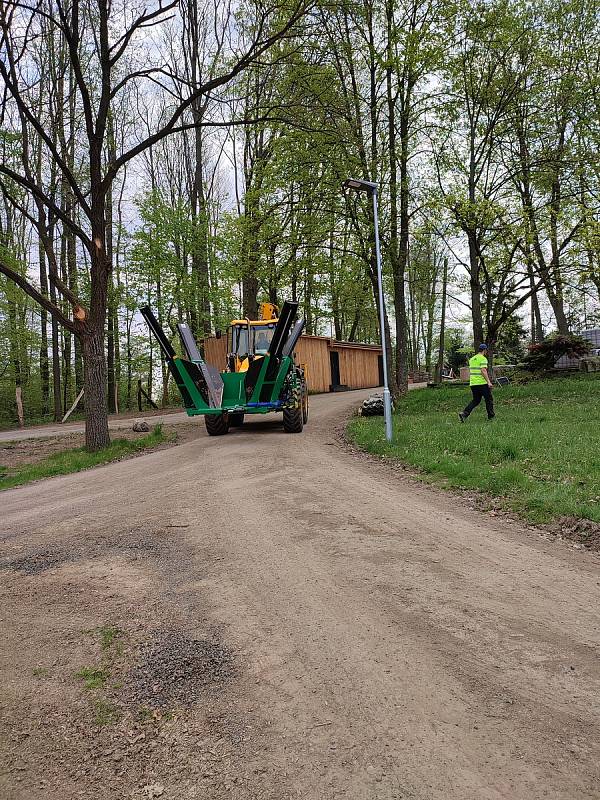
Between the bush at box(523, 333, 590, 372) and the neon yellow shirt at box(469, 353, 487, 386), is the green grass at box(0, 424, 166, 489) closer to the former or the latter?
the neon yellow shirt at box(469, 353, 487, 386)

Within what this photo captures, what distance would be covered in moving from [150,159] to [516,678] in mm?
31744

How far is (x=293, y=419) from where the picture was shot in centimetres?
1366

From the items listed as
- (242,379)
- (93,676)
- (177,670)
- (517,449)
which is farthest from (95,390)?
(177,670)

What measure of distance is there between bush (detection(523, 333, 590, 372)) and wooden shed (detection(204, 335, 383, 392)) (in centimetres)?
1298

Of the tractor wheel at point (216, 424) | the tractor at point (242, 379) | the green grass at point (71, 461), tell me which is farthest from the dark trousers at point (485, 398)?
the green grass at point (71, 461)

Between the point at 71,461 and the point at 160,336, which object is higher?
the point at 160,336

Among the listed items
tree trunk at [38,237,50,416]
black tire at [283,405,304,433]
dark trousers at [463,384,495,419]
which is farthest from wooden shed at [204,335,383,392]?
dark trousers at [463,384,495,419]

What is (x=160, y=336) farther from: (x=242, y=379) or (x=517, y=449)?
(x=517, y=449)

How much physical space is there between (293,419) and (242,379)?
183 centimetres

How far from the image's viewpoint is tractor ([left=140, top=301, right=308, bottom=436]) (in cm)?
1230

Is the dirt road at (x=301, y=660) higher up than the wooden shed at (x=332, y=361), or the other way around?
the wooden shed at (x=332, y=361)

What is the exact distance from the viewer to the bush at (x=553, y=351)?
20672 millimetres

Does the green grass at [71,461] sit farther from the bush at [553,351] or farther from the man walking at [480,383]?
the bush at [553,351]

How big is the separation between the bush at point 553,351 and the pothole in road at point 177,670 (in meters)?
21.3
